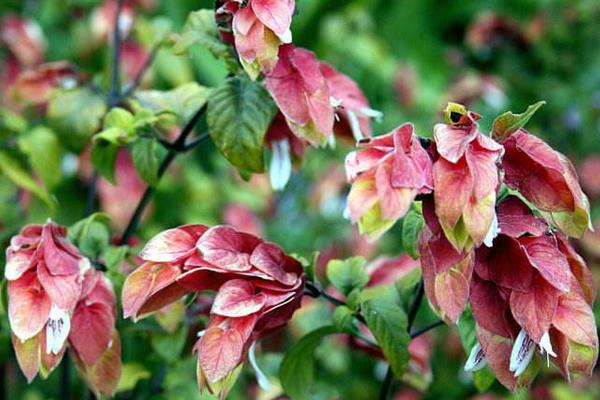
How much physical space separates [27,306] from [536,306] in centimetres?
45

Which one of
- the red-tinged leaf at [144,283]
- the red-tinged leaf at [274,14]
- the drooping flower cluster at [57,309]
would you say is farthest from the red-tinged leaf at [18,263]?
the red-tinged leaf at [274,14]

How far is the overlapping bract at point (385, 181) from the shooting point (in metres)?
0.73

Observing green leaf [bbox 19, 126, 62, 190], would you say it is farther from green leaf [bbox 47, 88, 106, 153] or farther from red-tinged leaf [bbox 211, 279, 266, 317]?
red-tinged leaf [bbox 211, 279, 266, 317]

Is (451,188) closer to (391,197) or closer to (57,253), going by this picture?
(391,197)

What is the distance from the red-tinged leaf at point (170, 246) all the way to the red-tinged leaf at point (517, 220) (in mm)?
267

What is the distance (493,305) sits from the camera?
2.67 feet

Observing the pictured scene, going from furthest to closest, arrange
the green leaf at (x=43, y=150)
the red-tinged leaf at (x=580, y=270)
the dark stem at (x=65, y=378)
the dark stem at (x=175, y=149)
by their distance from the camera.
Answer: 1. the green leaf at (x=43, y=150)
2. the dark stem at (x=65, y=378)
3. the dark stem at (x=175, y=149)
4. the red-tinged leaf at (x=580, y=270)

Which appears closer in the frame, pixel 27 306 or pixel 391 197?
pixel 391 197

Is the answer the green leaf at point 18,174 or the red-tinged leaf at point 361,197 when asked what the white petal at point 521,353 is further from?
the green leaf at point 18,174

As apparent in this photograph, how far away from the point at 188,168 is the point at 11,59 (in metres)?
0.46

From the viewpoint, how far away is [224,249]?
0.86m

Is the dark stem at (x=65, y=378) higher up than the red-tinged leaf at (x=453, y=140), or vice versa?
the red-tinged leaf at (x=453, y=140)

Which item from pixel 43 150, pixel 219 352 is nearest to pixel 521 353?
pixel 219 352

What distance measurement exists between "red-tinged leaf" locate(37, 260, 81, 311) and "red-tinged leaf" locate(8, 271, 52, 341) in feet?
0.04
